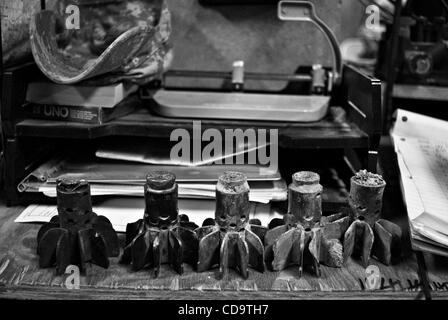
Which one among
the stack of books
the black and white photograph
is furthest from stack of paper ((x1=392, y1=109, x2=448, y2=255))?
the stack of books

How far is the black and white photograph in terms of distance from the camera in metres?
0.72

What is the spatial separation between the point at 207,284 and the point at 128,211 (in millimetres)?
268

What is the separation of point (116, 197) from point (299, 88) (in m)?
0.50

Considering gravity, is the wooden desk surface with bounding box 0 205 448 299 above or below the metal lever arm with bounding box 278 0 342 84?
below

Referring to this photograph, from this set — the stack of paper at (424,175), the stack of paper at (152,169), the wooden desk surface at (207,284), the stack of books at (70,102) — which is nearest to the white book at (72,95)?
the stack of books at (70,102)

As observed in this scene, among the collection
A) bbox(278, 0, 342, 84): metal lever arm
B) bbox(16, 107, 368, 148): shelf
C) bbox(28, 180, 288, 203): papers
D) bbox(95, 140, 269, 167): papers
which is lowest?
bbox(28, 180, 288, 203): papers

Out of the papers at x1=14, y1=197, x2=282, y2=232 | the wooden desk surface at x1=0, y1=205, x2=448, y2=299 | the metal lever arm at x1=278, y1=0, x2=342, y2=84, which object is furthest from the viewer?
the metal lever arm at x1=278, y1=0, x2=342, y2=84

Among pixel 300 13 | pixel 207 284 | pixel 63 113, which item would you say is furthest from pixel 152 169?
pixel 300 13

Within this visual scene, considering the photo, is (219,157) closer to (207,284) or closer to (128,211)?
(128,211)

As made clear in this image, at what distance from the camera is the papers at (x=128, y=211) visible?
877 millimetres

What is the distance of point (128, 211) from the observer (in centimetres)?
91

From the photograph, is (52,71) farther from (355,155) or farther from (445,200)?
(445,200)

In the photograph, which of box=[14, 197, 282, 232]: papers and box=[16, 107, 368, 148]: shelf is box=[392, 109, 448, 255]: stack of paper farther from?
box=[14, 197, 282, 232]: papers

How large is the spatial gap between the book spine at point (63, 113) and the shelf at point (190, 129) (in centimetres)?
1
